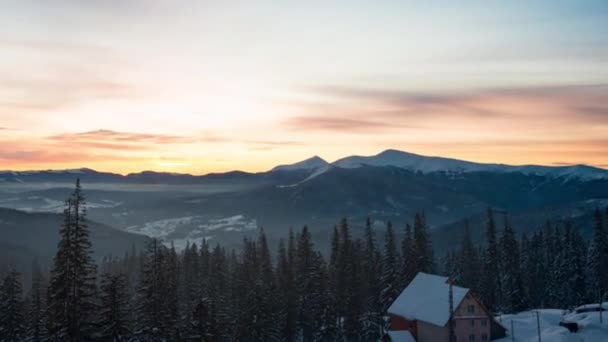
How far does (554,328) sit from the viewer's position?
6538 cm

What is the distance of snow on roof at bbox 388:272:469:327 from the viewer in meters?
67.6

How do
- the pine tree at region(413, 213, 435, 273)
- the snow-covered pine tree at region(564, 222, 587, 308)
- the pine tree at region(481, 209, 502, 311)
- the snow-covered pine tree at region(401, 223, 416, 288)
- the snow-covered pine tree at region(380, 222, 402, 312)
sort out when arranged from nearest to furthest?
the snow-covered pine tree at region(380, 222, 402, 312)
the snow-covered pine tree at region(401, 223, 416, 288)
the pine tree at region(413, 213, 435, 273)
the snow-covered pine tree at region(564, 222, 587, 308)
the pine tree at region(481, 209, 502, 311)

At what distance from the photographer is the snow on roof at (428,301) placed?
67.6 m

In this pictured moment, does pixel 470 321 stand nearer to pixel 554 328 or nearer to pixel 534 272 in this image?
pixel 554 328

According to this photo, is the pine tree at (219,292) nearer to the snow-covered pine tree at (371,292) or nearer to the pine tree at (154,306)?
the snow-covered pine tree at (371,292)

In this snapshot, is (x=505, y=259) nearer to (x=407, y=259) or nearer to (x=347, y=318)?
(x=407, y=259)

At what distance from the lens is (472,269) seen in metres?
109

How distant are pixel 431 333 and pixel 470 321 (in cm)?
485

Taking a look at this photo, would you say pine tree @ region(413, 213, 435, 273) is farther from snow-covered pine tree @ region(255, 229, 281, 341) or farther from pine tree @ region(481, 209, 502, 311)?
snow-covered pine tree @ region(255, 229, 281, 341)

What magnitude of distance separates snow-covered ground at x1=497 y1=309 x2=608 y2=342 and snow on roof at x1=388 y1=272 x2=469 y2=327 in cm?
748

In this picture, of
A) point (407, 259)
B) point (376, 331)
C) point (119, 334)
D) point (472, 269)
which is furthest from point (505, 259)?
point (119, 334)

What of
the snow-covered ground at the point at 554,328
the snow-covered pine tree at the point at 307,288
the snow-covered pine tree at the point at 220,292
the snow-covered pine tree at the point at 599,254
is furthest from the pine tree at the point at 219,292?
the snow-covered pine tree at the point at 599,254

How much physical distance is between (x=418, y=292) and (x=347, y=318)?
40.0ft

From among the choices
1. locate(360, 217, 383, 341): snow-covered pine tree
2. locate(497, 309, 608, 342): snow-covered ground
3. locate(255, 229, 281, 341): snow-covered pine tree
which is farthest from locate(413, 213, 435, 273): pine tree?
locate(255, 229, 281, 341): snow-covered pine tree
